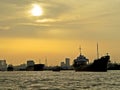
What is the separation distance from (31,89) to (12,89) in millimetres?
3046

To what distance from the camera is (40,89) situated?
64688mm

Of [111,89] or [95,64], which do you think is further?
[95,64]

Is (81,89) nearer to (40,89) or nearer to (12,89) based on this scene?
(40,89)

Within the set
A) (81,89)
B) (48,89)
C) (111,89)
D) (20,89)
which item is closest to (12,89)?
(20,89)

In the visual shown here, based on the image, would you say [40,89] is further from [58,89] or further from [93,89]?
[93,89]

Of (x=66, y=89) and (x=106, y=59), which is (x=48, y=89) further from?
(x=106, y=59)

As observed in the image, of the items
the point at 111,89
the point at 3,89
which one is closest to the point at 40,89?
the point at 3,89

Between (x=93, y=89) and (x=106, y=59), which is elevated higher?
(x=106, y=59)

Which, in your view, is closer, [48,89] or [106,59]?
[48,89]

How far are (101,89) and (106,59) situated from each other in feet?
436

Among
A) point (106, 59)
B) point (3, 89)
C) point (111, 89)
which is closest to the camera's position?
point (111, 89)

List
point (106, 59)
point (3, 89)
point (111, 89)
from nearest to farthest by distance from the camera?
point (111, 89), point (3, 89), point (106, 59)

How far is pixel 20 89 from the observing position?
65.3 metres

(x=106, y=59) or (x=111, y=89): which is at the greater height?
(x=106, y=59)
